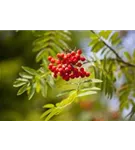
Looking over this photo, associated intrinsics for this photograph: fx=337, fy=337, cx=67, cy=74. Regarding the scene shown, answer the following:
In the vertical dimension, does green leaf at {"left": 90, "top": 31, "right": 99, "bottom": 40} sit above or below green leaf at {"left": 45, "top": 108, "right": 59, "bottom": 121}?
above

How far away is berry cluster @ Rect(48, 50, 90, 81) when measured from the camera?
1.49 m

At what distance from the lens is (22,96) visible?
5.45 feet

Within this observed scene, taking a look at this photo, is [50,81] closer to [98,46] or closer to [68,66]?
[68,66]

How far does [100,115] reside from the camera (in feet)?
5.48

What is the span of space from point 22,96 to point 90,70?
0.38 meters

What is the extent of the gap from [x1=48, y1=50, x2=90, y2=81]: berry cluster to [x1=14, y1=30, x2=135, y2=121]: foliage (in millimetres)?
26

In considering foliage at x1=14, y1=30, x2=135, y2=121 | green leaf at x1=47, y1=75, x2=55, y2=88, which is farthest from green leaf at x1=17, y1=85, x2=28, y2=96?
green leaf at x1=47, y1=75, x2=55, y2=88

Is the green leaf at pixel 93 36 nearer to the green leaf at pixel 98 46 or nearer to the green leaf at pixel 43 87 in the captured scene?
the green leaf at pixel 98 46

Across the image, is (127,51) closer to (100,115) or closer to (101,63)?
(101,63)

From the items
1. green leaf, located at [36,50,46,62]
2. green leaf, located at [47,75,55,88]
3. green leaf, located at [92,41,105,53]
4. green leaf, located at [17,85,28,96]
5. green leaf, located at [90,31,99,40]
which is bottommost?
green leaf, located at [17,85,28,96]

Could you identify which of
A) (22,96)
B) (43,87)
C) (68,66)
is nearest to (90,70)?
(68,66)

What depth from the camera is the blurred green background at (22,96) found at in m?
1.61

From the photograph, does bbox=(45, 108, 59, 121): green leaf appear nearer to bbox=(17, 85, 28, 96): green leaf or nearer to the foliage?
the foliage
